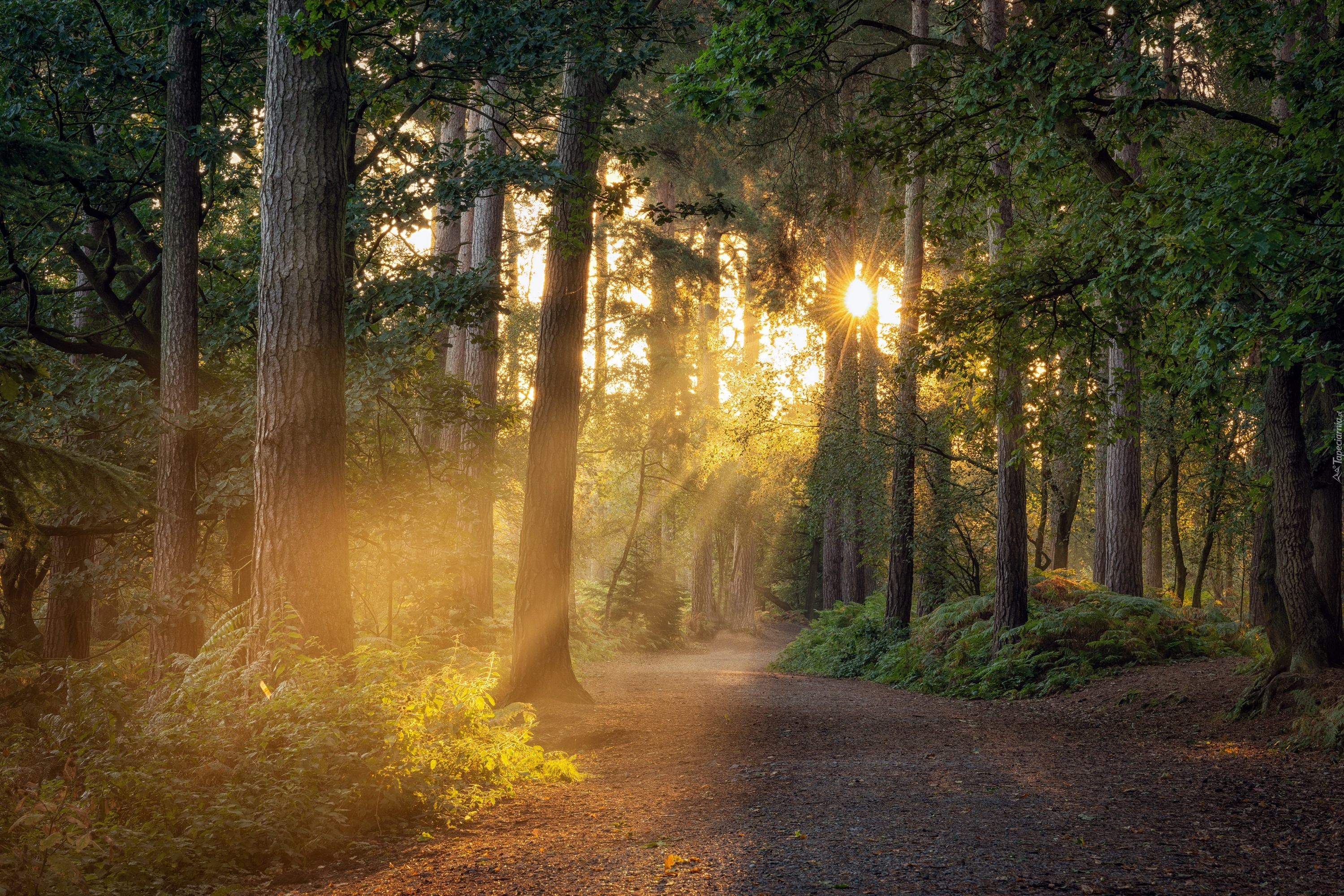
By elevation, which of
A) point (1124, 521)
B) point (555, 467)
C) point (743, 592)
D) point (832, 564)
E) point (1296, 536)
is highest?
point (555, 467)

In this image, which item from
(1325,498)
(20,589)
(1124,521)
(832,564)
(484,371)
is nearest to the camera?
(1325,498)

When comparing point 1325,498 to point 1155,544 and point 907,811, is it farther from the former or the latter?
point 1155,544

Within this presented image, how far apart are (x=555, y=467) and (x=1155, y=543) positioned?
20611 millimetres

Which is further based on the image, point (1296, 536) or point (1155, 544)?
point (1155, 544)

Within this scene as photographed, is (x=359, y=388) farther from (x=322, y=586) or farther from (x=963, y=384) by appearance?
(x=963, y=384)

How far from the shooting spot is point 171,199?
9.67m

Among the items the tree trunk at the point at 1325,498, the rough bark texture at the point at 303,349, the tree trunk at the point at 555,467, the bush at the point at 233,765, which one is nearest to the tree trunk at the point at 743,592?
the tree trunk at the point at 555,467

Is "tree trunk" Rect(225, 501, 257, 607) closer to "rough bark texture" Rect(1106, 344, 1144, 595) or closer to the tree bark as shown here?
the tree bark

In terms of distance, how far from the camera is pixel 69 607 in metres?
10.9

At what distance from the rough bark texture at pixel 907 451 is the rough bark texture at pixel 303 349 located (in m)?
11.8

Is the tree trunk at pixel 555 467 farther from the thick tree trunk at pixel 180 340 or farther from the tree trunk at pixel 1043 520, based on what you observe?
the tree trunk at pixel 1043 520

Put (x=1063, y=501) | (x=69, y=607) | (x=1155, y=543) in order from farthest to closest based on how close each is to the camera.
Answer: (x=1155, y=543), (x=1063, y=501), (x=69, y=607)

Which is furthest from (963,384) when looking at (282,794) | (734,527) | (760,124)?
(734,527)

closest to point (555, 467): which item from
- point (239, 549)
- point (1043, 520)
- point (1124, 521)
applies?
point (239, 549)
